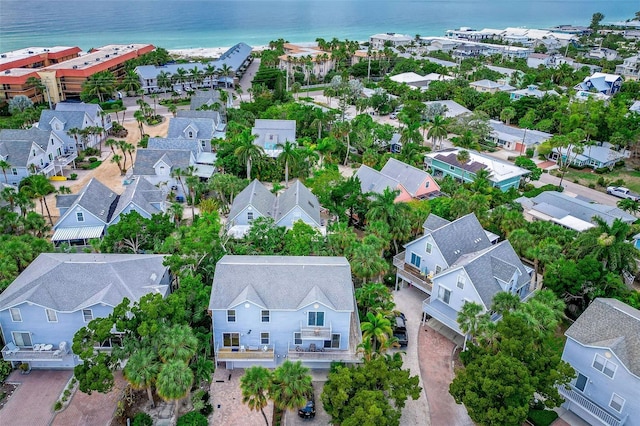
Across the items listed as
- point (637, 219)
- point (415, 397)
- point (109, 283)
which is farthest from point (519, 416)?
point (637, 219)

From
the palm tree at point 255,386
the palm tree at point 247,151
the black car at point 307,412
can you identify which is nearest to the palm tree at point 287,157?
the palm tree at point 247,151

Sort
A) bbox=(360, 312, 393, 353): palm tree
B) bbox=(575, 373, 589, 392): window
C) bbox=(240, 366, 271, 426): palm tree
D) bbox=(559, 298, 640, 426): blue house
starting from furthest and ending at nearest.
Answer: bbox=(360, 312, 393, 353): palm tree
bbox=(575, 373, 589, 392): window
bbox=(559, 298, 640, 426): blue house
bbox=(240, 366, 271, 426): palm tree

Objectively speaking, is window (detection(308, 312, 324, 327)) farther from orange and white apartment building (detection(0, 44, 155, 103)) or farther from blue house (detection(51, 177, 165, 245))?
orange and white apartment building (detection(0, 44, 155, 103))

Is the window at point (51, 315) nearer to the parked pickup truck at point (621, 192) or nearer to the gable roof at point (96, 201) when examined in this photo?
the gable roof at point (96, 201)

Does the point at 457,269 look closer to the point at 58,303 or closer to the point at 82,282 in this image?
the point at 82,282

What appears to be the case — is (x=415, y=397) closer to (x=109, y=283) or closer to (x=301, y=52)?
(x=109, y=283)

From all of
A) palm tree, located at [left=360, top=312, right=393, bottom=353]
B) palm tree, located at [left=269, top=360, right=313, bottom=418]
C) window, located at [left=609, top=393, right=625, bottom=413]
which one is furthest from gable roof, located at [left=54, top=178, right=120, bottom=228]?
window, located at [left=609, top=393, right=625, bottom=413]
